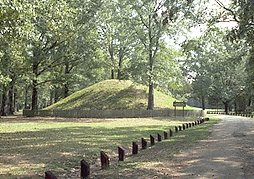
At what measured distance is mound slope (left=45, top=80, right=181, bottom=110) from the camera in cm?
5073

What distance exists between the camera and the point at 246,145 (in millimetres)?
16438

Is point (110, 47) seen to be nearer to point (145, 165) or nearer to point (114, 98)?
point (114, 98)

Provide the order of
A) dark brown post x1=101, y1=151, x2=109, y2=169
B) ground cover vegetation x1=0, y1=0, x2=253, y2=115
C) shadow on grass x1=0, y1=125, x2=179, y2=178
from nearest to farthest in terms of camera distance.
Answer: shadow on grass x1=0, y1=125, x2=179, y2=178 → dark brown post x1=101, y1=151, x2=109, y2=169 → ground cover vegetation x1=0, y1=0, x2=253, y2=115

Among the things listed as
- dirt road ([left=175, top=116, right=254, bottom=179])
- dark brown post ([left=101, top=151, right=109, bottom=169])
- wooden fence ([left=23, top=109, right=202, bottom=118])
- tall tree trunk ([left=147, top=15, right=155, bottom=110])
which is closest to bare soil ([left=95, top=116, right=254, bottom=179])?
dirt road ([left=175, top=116, right=254, bottom=179])

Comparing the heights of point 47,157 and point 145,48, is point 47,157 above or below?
below

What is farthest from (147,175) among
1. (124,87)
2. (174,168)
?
(124,87)

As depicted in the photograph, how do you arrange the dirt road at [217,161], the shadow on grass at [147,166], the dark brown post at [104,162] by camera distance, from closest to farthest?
the dirt road at [217,161], the shadow on grass at [147,166], the dark brown post at [104,162]

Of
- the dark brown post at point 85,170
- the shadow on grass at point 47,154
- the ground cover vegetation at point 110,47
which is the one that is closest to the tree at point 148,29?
the ground cover vegetation at point 110,47

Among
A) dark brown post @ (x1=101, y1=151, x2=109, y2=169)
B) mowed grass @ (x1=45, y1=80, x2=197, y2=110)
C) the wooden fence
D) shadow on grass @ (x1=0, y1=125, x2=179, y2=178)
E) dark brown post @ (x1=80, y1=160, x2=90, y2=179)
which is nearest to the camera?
dark brown post @ (x1=80, y1=160, x2=90, y2=179)

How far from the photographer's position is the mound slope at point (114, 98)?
166ft

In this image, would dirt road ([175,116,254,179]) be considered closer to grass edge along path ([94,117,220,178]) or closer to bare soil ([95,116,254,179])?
bare soil ([95,116,254,179])

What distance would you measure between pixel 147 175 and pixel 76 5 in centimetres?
3313

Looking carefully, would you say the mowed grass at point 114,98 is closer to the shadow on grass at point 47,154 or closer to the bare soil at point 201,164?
the shadow on grass at point 47,154

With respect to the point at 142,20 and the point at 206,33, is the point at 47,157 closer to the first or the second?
the point at 206,33
